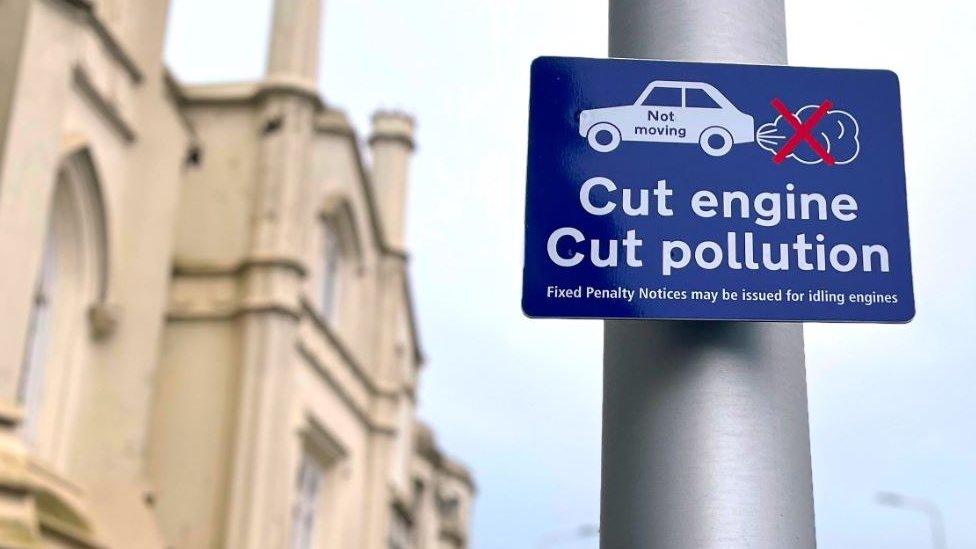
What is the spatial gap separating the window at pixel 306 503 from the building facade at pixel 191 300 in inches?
1.9

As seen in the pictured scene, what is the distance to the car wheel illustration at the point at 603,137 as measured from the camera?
2908mm

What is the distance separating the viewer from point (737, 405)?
262 centimetres

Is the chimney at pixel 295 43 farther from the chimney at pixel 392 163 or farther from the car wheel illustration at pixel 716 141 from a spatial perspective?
the car wheel illustration at pixel 716 141

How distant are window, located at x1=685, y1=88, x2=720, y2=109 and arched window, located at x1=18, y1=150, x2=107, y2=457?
11808mm

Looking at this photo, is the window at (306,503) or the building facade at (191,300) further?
the window at (306,503)

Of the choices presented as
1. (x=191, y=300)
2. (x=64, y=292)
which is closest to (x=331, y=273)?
(x=191, y=300)

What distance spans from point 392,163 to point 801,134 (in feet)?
79.3

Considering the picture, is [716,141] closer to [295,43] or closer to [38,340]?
[38,340]

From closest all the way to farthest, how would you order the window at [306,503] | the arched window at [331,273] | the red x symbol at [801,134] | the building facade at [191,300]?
1. the red x symbol at [801,134]
2. the building facade at [191,300]
3. the window at [306,503]
4. the arched window at [331,273]

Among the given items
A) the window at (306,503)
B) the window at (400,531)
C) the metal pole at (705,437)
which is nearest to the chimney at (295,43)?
the window at (306,503)

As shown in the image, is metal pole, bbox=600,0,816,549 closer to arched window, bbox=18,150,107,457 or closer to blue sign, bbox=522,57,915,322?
blue sign, bbox=522,57,915,322

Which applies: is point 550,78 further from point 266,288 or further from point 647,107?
point 266,288

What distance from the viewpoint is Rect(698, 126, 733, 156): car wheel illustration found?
9.53 feet

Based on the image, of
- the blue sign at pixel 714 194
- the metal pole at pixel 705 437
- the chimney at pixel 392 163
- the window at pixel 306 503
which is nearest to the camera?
the metal pole at pixel 705 437
